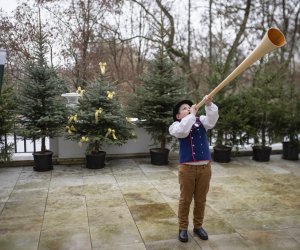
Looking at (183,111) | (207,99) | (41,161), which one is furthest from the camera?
(41,161)

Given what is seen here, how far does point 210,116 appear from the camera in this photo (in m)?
3.79

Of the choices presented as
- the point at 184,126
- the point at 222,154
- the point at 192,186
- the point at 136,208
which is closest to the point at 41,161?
the point at 136,208

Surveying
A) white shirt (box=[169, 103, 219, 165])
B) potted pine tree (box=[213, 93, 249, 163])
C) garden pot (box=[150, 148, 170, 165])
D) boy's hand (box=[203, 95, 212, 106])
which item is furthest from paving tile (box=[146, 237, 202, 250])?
potted pine tree (box=[213, 93, 249, 163])

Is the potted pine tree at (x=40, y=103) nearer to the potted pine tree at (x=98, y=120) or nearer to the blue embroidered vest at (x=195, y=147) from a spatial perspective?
the potted pine tree at (x=98, y=120)

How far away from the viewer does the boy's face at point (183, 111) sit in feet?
12.8

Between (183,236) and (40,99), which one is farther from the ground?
(40,99)

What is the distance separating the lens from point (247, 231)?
14.2 feet

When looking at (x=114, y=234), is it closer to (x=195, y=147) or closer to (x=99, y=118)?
(x=195, y=147)

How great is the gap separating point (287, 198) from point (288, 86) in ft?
13.4

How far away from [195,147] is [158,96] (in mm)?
4167

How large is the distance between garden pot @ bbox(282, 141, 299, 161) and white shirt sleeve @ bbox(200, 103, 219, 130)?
18.0ft

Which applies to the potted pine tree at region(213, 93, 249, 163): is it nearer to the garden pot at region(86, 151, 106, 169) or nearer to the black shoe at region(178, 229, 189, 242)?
the garden pot at region(86, 151, 106, 169)

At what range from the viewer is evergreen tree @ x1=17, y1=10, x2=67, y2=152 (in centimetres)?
739

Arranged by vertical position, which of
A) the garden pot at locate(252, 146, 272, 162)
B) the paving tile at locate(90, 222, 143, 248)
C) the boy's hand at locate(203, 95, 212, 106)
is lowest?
the paving tile at locate(90, 222, 143, 248)
